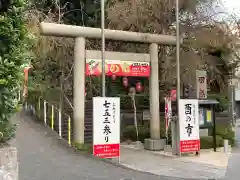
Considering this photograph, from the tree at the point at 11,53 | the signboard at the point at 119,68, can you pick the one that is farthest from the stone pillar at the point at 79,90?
the tree at the point at 11,53

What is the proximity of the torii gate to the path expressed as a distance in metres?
1.48

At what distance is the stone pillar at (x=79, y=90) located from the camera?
14023mm

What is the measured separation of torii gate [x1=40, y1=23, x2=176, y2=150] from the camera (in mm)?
13938

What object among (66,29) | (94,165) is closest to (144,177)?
(94,165)

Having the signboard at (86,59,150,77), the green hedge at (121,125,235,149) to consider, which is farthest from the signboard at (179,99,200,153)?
the green hedge at (121,125,235,149)

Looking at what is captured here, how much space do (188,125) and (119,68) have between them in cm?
353

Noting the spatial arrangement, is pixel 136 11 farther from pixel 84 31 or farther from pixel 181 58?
pixel 84 31

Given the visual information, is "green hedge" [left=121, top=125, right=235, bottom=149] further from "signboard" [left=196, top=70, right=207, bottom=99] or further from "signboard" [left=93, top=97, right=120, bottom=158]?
"signboard" [left=93, top=97, right=120, bottom=158]

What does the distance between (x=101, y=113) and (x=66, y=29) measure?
376cm

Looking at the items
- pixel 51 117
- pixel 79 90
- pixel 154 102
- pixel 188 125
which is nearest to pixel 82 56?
pixel 79 90

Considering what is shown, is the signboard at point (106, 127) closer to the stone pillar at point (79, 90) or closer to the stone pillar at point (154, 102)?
the stone pillar at point (79, 90)

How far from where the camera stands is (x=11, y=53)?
15.3 ft

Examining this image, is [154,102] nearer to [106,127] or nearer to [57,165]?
[106,127]

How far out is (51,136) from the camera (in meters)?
14.5
